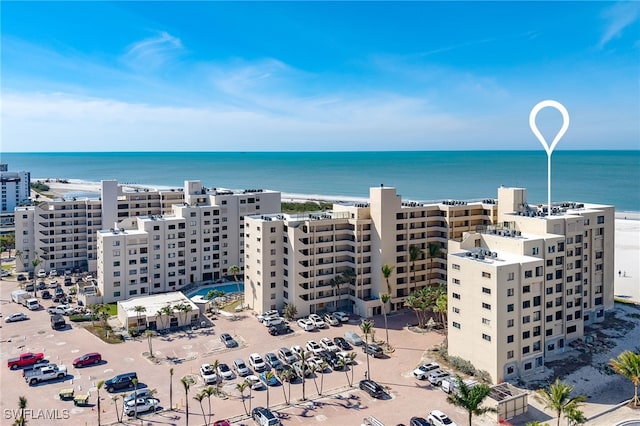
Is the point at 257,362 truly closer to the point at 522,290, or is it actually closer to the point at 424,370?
the point at 424,370

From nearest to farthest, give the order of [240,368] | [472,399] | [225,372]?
[472,399]
[225,372]
[240,368]

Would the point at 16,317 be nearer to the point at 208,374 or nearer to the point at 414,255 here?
the point at 208,374

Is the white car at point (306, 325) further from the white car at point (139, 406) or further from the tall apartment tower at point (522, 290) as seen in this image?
the white car at point (139, 406)

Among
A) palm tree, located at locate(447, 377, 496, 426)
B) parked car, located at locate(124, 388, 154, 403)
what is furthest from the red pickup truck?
palm tree, located at locate(447, 377, 496, 426)

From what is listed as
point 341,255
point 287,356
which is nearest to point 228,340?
point 287,356

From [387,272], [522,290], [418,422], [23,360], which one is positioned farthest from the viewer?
[387,272]

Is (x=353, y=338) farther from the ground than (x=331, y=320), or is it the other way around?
(x=331, y=320)

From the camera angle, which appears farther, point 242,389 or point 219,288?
point 219,288

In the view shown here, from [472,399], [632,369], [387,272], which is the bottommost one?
[632,369]
